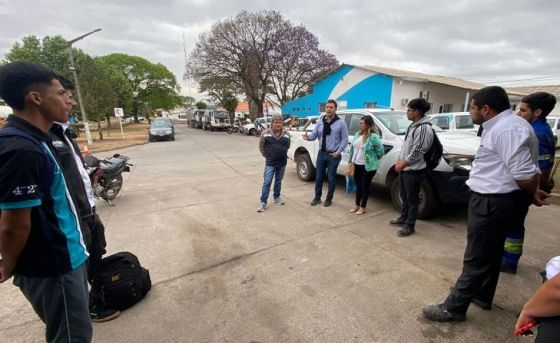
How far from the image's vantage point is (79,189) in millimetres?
1930

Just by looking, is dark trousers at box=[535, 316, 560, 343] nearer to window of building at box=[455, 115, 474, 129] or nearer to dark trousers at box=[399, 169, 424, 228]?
dark trousers at box=[399, 169, 424, 228]

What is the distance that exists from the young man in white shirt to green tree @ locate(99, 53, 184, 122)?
51.0m

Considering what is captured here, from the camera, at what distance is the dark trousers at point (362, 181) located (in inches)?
180

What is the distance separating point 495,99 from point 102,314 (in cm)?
364

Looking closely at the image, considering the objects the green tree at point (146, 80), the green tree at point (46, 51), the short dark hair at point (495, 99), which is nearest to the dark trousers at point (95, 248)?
the short dark hair at point (495, 99)

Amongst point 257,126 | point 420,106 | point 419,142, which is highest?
point 420,106

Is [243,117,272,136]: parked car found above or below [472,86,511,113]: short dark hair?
below

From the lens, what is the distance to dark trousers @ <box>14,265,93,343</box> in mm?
1398

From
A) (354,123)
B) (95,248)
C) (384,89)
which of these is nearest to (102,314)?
(95,248)

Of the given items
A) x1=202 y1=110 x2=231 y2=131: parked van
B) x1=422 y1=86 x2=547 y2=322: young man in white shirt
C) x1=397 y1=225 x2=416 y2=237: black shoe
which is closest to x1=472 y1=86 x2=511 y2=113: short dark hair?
x1=422 y1=86 x2=547 y2=322: young man in white shirt

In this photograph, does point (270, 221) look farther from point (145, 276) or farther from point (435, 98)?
point (435, 98)

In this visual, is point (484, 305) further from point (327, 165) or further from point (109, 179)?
point (109, 179)

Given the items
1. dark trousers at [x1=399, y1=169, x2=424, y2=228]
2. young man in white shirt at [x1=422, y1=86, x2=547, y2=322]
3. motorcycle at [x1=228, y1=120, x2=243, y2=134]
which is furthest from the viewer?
motorcycle at [x1=228, y1=120, x2=243, y2=134]

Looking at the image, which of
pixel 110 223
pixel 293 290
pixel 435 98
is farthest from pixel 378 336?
pixel 435 98
